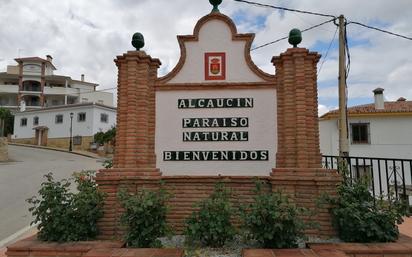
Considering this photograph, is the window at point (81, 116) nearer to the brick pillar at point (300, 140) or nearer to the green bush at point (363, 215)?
the brick pillar at point (300, 140)

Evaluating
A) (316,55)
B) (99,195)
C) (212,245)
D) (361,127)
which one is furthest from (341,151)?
(361,127)

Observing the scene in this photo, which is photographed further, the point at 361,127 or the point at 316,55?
the point at 361,127

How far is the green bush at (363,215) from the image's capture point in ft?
14.5

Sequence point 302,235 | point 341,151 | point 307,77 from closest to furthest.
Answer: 1. point 302,235
2. point 307,77
3. point 341,151

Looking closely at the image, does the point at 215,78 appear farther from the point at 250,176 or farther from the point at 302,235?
the point at 302,235

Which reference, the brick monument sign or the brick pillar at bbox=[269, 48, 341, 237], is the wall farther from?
the brick pillar at bbox=[269, 48, 341, 237]

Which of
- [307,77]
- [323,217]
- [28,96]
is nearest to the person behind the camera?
[323,217]

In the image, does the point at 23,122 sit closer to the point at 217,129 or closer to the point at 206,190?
the point at 217,129

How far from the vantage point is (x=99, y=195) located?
5.10 meters

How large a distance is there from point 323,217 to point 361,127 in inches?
829

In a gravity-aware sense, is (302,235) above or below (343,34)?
below

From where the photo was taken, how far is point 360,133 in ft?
78.1

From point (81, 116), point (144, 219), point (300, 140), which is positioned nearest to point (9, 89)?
point (81, 116)

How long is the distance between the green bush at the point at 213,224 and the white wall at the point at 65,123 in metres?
35.2
